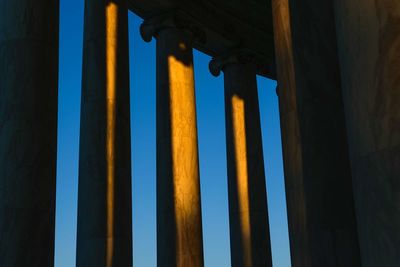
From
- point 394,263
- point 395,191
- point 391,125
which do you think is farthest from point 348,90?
point 394,263

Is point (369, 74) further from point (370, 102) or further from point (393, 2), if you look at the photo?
point (393, 2)

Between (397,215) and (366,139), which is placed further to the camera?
(366,139)

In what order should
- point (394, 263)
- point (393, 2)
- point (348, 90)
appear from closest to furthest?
1. point (394, 263)
2. point (393, 2)
3. point (348, 90)

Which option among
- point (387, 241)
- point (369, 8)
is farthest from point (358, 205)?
point (369, 8)

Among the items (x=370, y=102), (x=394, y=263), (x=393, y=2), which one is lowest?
(x=394, y=263)

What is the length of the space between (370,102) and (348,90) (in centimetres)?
989

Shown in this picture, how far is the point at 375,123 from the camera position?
408 ft

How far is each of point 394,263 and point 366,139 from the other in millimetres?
27263

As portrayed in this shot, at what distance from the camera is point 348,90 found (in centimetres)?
13600

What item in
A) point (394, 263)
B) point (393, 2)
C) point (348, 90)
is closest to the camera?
point (394, 263)

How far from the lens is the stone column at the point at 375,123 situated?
388 feet

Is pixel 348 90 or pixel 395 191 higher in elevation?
pixel 348 90

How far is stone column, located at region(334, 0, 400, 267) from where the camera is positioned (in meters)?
118

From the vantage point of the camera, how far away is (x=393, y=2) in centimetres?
12294
